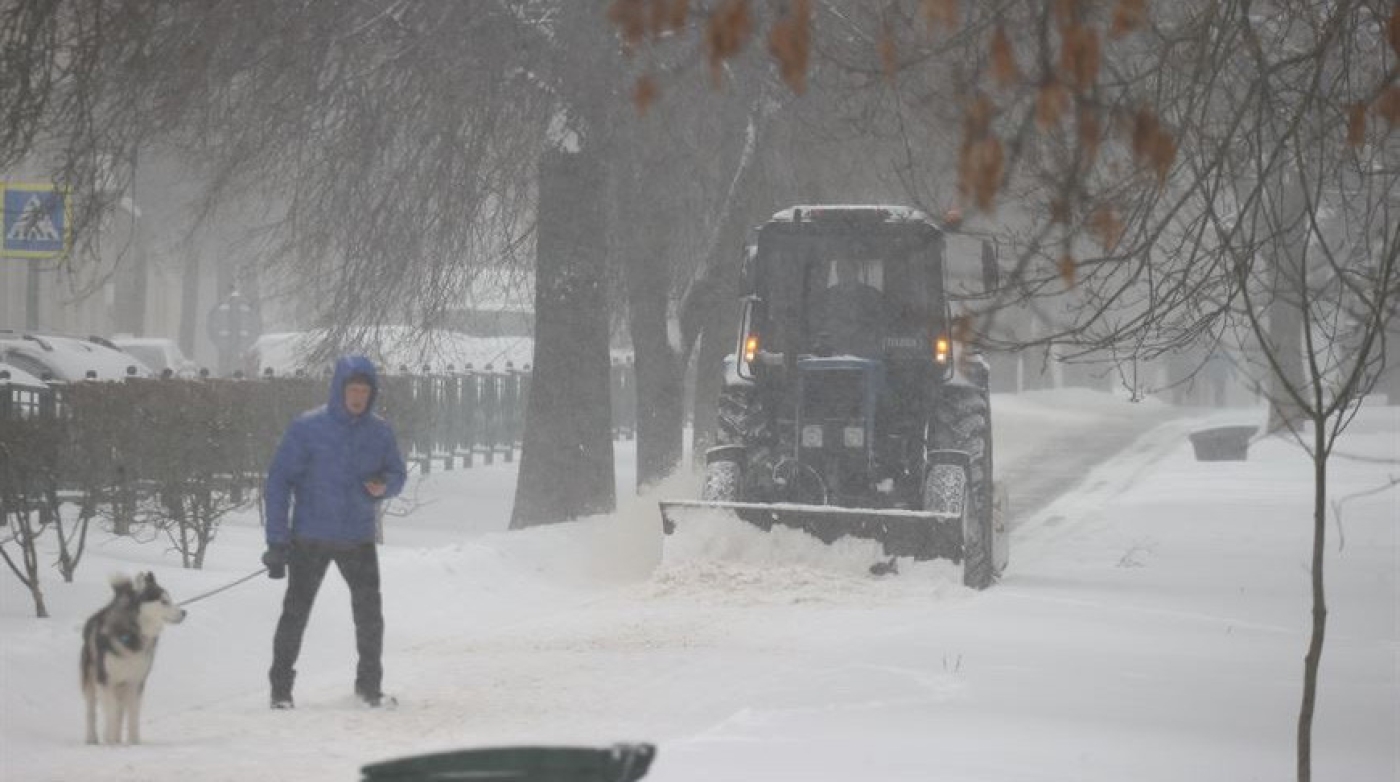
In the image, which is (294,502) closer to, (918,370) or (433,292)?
(918,370)

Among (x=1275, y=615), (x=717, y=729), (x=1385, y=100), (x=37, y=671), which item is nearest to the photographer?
Answer: (x=1385, y=100)

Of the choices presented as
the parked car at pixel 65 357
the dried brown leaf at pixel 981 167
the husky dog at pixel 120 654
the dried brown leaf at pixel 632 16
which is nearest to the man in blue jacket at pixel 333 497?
the husky dog at pixel 120 654

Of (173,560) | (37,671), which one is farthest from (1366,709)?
(173,560)

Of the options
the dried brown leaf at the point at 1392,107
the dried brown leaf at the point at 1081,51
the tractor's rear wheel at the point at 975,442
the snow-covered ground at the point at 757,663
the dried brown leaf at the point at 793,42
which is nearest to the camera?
the dried brown leaf at the point at 793,42

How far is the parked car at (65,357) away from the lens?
28281 mm

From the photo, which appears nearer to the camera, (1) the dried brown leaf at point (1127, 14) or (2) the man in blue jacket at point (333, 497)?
(1) the dried brown leaf at point (1127, 14)

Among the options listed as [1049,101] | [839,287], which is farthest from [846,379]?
[1049,101]

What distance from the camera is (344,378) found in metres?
11.0

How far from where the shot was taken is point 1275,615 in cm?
1490

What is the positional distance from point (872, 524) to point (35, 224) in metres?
6.42

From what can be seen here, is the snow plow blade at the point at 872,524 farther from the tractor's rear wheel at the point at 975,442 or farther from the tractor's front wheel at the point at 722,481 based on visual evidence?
the tractor's rear wheel at the point at 975,442

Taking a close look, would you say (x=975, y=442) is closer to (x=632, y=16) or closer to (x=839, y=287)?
(x=839, y=287)

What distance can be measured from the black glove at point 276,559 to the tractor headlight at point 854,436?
5.44 metres

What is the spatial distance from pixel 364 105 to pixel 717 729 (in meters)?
9.08
